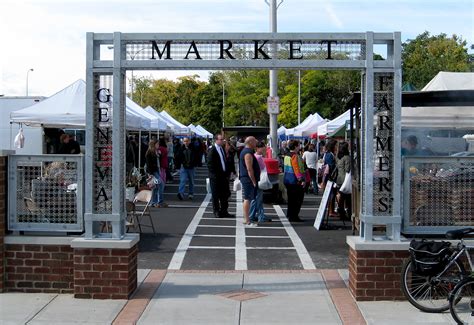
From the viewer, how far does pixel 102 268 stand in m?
6.81

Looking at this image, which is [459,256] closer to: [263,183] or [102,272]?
[102,272]

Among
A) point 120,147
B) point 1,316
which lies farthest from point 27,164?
point 1,316

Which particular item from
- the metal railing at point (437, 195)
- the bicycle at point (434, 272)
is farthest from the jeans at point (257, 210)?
the bicycle at point (434, 272)

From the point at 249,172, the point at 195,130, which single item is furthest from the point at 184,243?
the point at 195,130

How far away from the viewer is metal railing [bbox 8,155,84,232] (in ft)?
23.4

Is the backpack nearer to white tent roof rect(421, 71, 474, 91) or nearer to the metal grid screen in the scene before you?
the metal grid screen

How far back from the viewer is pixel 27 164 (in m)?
7.17

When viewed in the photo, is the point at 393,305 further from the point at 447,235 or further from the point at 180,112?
the point at 180,112

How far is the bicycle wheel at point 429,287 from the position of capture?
6324 mm

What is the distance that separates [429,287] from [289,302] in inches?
58.4

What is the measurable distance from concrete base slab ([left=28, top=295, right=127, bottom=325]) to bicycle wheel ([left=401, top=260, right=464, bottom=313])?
9.88 feet

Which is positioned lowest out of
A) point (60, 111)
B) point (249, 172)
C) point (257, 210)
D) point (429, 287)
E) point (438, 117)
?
point (429, 287)

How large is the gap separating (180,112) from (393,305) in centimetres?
7831

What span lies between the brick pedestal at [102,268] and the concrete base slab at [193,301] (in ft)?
1.40
